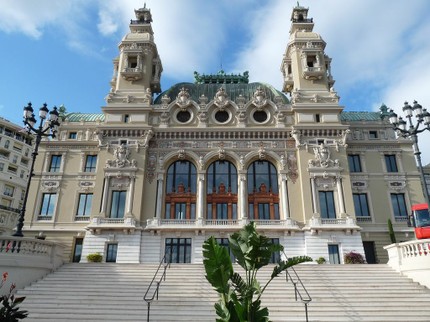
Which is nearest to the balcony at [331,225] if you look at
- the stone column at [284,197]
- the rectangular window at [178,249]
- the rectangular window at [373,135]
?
the stone column at [284,197]

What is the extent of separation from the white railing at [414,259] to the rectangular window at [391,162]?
58.6 feet

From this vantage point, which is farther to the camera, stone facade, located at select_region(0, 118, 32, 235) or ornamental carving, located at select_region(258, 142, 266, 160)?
stone facade, located at select_region(0, 118, 32, 235)

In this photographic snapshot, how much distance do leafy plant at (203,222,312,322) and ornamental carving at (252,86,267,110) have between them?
2812 centimetres

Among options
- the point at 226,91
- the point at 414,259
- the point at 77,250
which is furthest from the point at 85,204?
the point at 414,259

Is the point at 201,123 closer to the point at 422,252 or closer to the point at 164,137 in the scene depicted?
the point at 164,137

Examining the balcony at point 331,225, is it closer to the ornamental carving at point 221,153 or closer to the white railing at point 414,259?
the white railing at point 414,259

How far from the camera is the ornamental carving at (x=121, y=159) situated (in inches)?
1436

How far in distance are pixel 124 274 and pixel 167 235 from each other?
34.6 ft

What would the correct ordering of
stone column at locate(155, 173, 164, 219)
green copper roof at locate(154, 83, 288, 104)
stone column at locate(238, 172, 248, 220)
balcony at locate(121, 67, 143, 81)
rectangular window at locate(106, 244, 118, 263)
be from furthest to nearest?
1. green copper roof at locate(154, 83, 288, 104)
2. balcony at locate(121, 67, 143, 81)
3. stone column at locate(155, 173, 164, 219)
4. stone column at locate(238, 172, 248, 220)
5. rectangular window at locate(106, 244, 118, 263)

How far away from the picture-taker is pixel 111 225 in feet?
109

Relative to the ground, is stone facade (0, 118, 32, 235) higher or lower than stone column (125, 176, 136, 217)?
higher

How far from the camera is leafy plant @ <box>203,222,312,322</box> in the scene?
11359 millimetres

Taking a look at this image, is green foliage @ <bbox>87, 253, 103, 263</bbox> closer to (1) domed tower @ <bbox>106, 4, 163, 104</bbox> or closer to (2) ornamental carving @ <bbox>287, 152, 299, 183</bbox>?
(1) domed tower @ <bbox>106, 4, 163, 104</bbox>

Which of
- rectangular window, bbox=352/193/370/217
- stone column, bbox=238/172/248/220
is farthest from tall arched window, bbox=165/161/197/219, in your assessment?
rectangular window, bbox=352/193/370/217
